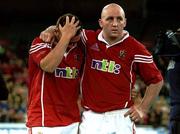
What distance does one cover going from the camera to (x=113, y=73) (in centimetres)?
423

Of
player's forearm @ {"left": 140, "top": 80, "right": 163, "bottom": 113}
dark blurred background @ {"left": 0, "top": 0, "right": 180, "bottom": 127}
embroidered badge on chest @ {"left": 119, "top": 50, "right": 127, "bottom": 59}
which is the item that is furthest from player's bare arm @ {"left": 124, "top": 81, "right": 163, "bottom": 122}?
dark blurred background @ {"left": 0, "top": 0, "right": 180, "bottom": 127}

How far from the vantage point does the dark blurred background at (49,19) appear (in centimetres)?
1338

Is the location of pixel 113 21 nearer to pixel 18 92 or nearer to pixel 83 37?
pixel 83 37

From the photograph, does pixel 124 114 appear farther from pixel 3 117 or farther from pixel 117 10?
pixel 3 117

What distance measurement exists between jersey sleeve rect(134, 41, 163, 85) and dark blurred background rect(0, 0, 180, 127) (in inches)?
311

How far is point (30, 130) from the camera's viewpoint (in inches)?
165

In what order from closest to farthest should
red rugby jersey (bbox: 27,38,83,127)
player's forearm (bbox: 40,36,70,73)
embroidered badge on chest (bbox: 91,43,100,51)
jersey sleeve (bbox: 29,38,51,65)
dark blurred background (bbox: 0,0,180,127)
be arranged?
player's forearm (bbox: 40,36,70,73) → jersey sleeve (bbox: 29,38,51,65) → red rugby jersey (bbox: 27,38,83,127) → embroidered badge on chest (bbox: 91,43,100,51) → dark blurred background (bbox: 0,0,180,127)

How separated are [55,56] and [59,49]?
2.3 inches

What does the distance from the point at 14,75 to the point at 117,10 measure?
28.0 ft

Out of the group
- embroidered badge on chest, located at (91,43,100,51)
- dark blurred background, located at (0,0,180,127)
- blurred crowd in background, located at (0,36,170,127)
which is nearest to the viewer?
embroidered badge on chest, located at (91,43,100,51)

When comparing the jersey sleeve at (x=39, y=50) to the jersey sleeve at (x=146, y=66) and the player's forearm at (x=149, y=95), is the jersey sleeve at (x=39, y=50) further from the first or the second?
the player's forearm at (x=149, y=95)

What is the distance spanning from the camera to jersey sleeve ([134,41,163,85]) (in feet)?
13.8

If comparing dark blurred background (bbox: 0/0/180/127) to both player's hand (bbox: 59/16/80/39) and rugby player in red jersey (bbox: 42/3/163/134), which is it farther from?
player's hand (bbox: 59/16/80/39)

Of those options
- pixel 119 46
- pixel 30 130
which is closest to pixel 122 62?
pixel 119 46
